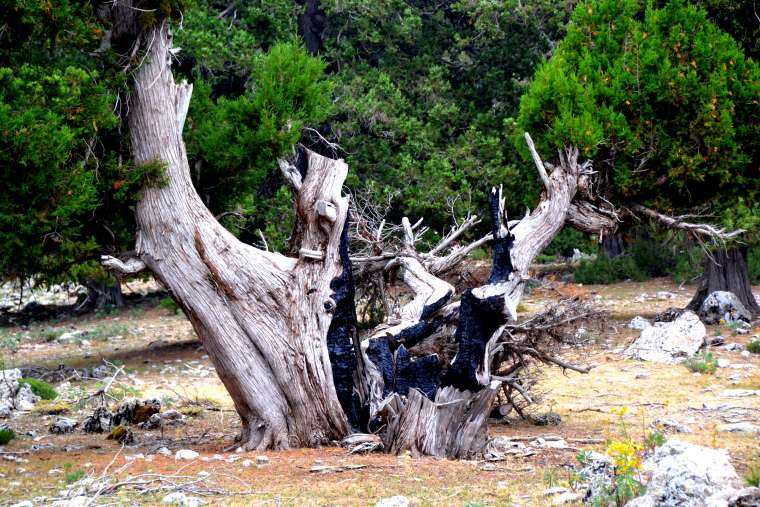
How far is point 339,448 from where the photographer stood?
27.3 feet

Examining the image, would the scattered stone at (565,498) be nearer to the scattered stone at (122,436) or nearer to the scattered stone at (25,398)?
the scattered stone at (122,436)

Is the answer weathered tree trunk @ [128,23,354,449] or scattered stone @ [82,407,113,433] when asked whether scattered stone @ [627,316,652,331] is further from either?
scattered stone @ [82,407,113,433]

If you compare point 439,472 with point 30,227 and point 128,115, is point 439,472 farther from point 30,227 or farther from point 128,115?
point 128,115

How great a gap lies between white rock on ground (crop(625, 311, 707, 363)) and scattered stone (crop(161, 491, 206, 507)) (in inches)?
339

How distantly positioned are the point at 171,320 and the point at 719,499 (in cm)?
1796

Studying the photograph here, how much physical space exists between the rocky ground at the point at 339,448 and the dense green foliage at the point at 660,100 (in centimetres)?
255

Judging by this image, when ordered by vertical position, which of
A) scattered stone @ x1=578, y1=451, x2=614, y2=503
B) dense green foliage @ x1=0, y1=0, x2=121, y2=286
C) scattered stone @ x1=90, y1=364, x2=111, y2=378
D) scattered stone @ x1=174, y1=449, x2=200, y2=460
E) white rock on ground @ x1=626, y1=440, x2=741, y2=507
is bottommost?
scattered stone @ x1=90, y1=364, x2=111, y2=378

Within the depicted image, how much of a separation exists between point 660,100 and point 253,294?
27.4 ft

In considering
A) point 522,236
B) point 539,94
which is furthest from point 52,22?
point 539,94

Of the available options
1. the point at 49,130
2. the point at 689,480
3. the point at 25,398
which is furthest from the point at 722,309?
the point at 49,130

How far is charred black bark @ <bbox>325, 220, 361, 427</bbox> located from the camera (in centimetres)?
863

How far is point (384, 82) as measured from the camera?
20.5 meters

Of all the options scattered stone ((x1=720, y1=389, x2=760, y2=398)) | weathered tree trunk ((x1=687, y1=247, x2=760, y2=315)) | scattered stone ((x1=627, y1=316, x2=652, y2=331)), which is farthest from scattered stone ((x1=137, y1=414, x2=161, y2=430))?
weathered tree trunk ((x1=687, y1=247, x2=760, y2=315))

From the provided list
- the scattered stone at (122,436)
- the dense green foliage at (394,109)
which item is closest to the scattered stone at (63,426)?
the scattered stone at (122,436)
